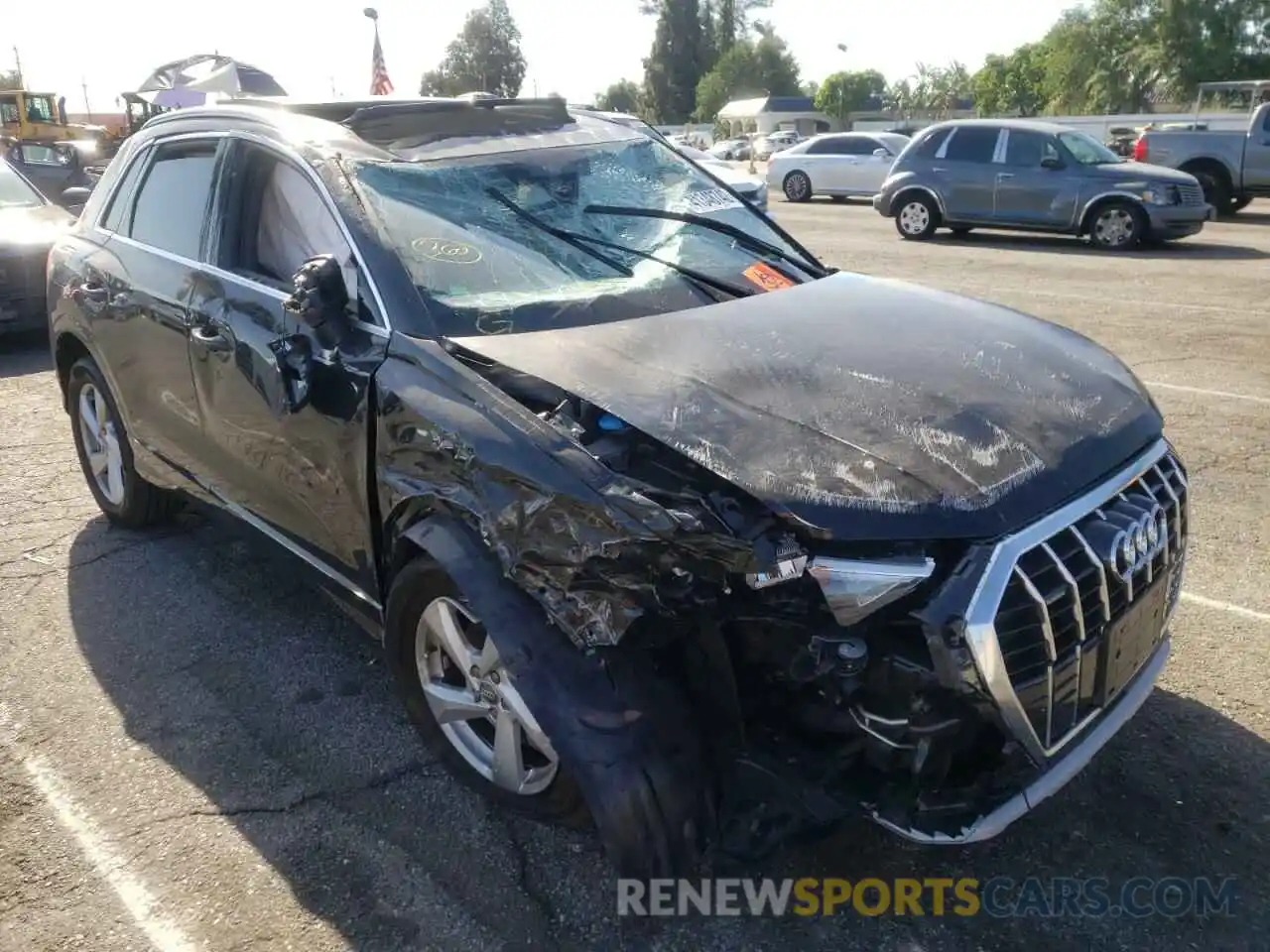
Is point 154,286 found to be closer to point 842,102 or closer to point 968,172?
point 968,172

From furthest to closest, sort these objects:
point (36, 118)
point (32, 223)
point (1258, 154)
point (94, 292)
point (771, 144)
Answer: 1. point (771, 144)
2. point (36, 118)
3. point (1258, 154)
4. point (32, 223)
5. point (94, 292)

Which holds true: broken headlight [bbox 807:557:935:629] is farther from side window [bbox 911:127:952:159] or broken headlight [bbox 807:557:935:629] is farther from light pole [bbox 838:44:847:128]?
light pole [bbox 838:44:847:128]

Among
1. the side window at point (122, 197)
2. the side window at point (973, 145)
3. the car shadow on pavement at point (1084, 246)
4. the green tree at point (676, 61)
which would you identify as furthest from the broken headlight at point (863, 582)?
the green tree at point (676, 61)

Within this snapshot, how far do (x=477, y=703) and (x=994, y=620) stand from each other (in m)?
1.43

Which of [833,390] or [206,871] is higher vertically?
[833,390]

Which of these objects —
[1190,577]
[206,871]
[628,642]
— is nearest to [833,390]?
[628,642]

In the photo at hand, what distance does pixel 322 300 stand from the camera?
309 cm

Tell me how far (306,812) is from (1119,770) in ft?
7.84

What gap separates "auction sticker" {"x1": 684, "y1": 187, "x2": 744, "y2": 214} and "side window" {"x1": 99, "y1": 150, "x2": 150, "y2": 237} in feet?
7.83

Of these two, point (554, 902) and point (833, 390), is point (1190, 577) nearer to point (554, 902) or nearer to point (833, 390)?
point (833, 390)

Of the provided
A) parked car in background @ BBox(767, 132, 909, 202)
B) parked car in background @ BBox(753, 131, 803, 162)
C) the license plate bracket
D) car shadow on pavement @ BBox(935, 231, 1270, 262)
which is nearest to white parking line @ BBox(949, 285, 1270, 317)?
car shadow on pavement @ BBox(935, 231, 1270, 262)

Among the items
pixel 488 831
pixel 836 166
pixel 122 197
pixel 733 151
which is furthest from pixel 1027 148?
pixel 733 151

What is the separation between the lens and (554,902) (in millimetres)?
2727

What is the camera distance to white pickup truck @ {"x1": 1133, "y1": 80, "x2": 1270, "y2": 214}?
17344mm
